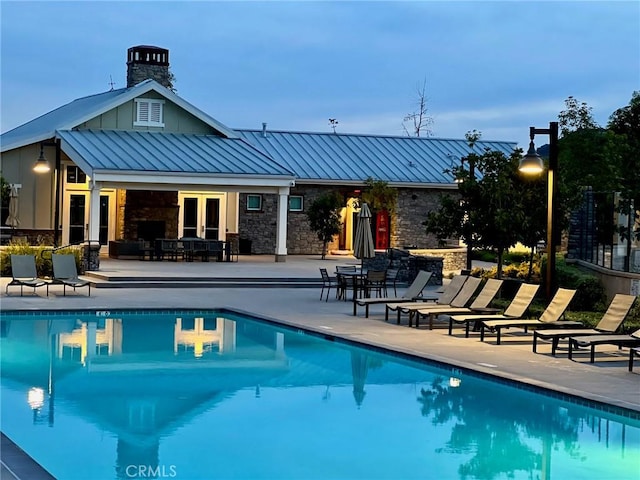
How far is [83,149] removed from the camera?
32.6 metres

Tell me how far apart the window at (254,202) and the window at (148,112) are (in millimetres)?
4556

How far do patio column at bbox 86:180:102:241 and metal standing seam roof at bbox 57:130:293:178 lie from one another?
49 cm

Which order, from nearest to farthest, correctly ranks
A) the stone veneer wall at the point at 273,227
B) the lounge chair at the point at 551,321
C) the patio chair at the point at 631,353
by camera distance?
the patio chair at the point at 631,353 < the lounge chair at the point at 551,321 < the stone veneer wall at the point at 273,227

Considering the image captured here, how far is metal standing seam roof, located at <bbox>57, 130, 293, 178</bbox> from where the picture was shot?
3216cm

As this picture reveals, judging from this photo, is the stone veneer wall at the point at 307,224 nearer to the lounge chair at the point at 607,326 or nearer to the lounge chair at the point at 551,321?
the lounge chair at the point at 551,321

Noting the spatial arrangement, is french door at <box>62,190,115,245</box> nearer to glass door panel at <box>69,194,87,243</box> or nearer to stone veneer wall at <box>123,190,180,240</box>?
glass door panel at <box>69,194,87,243</box>

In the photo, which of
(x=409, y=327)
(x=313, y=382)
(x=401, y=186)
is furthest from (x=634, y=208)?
(x=401, y=186)

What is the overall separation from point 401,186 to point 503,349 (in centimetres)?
2408

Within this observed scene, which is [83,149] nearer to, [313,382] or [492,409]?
[313,382]

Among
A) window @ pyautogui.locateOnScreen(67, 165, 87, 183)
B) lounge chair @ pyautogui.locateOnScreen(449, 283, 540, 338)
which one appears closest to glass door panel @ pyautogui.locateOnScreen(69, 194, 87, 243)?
window @ pyautogui.locateOnScreen(67, 165, 87, 183)

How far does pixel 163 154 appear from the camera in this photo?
34.0 meters

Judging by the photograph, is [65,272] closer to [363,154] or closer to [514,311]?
[514,311]

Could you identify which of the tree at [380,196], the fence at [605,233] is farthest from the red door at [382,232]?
the fence at [605,233]

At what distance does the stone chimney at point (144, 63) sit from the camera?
3806 centimetres
